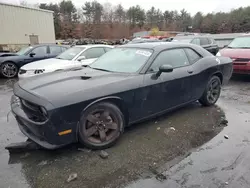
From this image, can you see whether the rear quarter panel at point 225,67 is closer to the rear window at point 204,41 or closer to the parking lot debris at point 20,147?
the parking lot debris at point 20,147

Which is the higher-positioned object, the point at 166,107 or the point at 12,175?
the point at 166,107

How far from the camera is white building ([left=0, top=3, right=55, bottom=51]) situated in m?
20.6

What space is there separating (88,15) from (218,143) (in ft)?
220

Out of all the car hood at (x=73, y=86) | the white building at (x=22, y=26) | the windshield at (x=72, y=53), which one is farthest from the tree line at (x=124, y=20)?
the car hood at (x=73, y=86)

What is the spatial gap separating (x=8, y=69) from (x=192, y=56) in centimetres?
800

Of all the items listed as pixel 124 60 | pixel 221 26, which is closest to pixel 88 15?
pixel 221 26

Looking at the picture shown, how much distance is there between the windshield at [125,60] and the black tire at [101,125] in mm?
848

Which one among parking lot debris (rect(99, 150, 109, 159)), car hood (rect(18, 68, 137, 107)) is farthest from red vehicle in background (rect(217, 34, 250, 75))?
parking lot debris (rect(99, 150, 109, 159))

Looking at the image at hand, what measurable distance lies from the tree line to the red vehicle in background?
1915 inches

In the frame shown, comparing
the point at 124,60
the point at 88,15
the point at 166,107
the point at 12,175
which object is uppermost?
the point at 88,15

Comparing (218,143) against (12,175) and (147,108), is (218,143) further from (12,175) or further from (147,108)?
(12,175)

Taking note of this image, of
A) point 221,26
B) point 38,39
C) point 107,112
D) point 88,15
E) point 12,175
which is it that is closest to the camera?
point 12,175

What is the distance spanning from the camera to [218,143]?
3.18 metres

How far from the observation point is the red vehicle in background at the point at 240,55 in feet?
22.4
